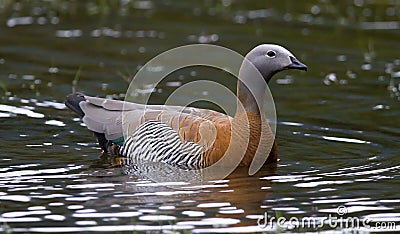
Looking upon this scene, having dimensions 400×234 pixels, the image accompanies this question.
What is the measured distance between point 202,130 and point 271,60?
3.16 feet

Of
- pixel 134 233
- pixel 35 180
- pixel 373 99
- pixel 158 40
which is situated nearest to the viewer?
pixel 134 233

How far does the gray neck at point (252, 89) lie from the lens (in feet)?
30.8

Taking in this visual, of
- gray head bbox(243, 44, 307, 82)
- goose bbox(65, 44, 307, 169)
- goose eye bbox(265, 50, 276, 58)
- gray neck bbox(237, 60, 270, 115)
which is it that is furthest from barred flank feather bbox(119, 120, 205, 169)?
goose eye bbox(265, 50, 276, 58)

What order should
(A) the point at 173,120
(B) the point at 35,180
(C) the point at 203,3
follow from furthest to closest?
1. (C) the point at 203,3
2. (A) the point at 173,120
3. (B) the point at 35,180

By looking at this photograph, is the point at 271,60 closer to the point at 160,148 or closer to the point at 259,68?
the point at 259,68

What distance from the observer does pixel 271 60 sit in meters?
9.37

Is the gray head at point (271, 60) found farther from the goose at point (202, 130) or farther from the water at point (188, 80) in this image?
the water at point (188, 80)

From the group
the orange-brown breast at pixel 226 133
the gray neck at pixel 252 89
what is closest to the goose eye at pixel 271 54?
the gray neck at pixel 252 89

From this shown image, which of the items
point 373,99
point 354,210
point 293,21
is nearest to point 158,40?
point 293,21

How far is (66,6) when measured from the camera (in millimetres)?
17250

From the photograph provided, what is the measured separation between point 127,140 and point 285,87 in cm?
358

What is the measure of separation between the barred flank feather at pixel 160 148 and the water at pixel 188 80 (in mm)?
354

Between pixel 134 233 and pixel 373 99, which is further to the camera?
pixel 373 99

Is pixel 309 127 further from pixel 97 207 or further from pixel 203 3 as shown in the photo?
pixel 203 3
